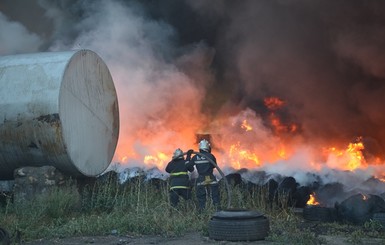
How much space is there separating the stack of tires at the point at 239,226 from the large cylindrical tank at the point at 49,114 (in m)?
3.26

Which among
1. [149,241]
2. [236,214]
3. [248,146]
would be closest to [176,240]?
[149,241]

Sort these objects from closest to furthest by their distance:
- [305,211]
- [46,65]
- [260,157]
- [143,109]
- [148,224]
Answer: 1. [148,224]
2. [46,65]
3. [305,211]
4. [143,109]
5. [260,157]

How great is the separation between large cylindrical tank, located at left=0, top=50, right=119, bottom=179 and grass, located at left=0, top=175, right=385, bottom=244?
607 millimetres

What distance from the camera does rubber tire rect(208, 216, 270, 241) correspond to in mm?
6480

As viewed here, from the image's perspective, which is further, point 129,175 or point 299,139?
point 299,139

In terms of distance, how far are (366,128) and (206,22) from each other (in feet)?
24.8

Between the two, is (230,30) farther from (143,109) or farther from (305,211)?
(305,211)

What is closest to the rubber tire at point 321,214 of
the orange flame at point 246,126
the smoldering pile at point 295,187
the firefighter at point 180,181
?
the smoldering pile at point 295,187

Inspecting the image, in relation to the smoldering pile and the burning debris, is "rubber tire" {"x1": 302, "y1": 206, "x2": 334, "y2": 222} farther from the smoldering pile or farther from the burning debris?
the burning debris

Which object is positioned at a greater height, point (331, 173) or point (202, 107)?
point (202, 107)

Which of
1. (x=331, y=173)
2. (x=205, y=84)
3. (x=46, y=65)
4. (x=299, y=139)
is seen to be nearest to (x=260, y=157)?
(x=299, y=139)

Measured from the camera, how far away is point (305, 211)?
386 inches

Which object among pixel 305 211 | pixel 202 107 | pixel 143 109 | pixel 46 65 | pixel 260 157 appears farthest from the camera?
pixel 202 107

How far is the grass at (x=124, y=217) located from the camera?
7.12 m
